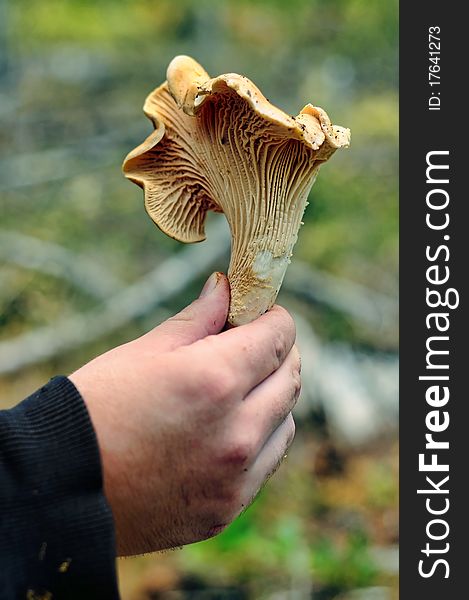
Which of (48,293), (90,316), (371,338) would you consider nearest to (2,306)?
(48,293)

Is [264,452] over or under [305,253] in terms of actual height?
under

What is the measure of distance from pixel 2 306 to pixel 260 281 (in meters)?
3.29

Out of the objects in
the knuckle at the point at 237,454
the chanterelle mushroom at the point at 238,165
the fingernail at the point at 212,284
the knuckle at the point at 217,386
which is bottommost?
the knuckle at the point at 237,454

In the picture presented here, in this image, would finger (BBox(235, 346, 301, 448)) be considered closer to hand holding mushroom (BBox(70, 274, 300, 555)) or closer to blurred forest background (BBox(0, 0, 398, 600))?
hand holding mushroom (BBox(70, 274, 300, 555))

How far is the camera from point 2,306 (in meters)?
4.43

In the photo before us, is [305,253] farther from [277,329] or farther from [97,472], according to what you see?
[97,472]

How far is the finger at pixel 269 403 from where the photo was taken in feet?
4.18

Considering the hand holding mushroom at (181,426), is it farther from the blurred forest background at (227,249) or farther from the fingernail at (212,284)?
the blurred forest background at (227,249)

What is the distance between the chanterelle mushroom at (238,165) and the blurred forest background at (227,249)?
204cm

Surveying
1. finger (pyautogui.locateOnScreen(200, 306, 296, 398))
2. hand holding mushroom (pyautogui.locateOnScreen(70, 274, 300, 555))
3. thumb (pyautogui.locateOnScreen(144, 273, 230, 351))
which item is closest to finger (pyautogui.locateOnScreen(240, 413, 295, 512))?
hand holding mushroom (pyautogui.locateOnScreen(70, 274, 300, 555))

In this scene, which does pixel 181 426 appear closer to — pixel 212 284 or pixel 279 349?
pixel 279 349

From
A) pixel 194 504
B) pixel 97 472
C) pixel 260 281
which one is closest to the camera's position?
pixel 97 472

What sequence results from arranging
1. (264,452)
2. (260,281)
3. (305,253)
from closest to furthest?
(264,452) → (260,281) → (305,253)

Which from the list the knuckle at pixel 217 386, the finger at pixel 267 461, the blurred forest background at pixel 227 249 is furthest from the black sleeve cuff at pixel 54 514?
the blurred forest background at pixel 227 249
